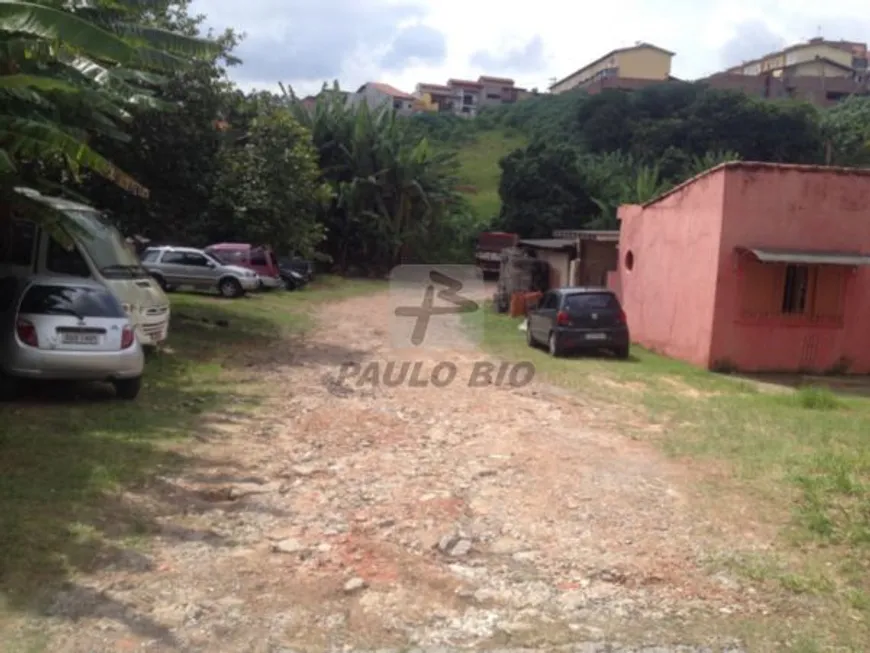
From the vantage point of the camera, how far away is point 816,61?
331 feet

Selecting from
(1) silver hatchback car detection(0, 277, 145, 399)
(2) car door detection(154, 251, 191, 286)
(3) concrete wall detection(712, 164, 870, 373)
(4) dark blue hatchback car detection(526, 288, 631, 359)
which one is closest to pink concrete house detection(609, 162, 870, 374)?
(3) concrete wall detection(712, 164, 870, 373)

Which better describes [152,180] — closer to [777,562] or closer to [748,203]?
[748,203]

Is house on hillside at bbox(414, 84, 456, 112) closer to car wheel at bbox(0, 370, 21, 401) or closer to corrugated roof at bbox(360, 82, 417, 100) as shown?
corrugated roof at bbox(360, 82, 417, 100)

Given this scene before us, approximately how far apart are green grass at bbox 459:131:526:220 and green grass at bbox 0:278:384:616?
4488 centimetres

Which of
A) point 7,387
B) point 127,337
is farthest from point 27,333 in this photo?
point 127,337

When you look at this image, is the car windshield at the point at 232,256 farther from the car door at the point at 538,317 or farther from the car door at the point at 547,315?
the car door at the point at 547,315

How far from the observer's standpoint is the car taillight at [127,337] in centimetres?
1040

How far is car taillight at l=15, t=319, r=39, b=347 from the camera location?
32.1 feet

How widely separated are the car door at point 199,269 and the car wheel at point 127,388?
18.0 m

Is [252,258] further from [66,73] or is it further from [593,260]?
[66,73]

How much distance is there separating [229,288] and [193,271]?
4.24 feet

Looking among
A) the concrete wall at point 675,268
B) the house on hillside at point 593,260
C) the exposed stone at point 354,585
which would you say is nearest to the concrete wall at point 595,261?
the house on hillside at point 593,260

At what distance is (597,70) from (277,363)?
108984mm

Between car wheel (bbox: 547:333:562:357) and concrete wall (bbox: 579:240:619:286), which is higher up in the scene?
concrete wall (bbox: 579:240:619:286)
